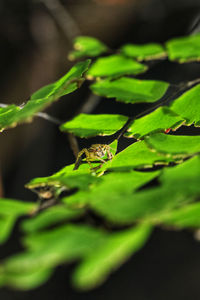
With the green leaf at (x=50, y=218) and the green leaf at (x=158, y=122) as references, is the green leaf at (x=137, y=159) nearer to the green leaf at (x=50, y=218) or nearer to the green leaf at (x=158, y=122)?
the green leaf at (x=158, y=122)

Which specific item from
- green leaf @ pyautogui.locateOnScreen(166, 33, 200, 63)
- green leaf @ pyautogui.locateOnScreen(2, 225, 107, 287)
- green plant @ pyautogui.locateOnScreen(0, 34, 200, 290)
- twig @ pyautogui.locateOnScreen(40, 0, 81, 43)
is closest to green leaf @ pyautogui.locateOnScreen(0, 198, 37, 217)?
green plant @ pyautogui.locateOnScreen(0, 34, 200, 290)

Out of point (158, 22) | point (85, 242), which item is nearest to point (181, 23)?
point (158, 22)


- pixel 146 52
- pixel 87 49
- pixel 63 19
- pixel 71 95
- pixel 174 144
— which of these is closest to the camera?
pixel 174 144

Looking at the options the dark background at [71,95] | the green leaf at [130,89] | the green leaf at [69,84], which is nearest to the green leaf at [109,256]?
the green leaf at [69,84]

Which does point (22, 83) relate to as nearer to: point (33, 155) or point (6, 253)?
point (33, 155)

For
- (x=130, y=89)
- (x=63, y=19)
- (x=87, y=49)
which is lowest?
(x=130, y=89)

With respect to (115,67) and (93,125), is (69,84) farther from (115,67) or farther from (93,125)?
(115,67)

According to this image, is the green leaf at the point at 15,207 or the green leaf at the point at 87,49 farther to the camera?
the green leaf at the point at 87,49

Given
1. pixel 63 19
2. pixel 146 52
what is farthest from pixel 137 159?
pixel 63 19
